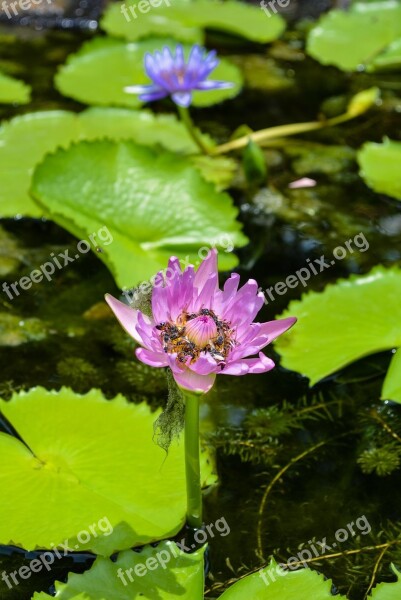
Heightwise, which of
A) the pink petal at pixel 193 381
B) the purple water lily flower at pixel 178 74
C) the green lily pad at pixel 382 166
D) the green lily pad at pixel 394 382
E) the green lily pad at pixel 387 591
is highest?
the pink petal at pixel 193 381

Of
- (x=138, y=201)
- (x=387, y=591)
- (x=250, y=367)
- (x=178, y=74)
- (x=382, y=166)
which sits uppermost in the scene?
(x=250, y=367)

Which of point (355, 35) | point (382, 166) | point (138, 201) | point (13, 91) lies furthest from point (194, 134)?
point (355, 35)

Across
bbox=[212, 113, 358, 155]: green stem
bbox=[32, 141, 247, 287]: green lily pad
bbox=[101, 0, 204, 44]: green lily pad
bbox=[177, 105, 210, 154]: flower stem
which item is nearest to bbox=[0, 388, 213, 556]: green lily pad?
bbox=[32, 141, 247, 287]: green lily pad

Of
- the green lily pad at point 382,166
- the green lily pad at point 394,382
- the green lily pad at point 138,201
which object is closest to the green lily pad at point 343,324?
the green lily pad at point 394,382

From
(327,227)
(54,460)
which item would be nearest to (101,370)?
(54,460)

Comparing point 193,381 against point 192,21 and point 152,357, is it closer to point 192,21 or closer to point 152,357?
point 152,357

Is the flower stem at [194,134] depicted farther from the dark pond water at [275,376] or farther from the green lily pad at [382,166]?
→ the green lily pad at [382,166]

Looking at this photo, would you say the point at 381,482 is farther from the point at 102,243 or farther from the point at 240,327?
the point at 102,243

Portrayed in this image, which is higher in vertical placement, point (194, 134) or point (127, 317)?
point (127, 317)
